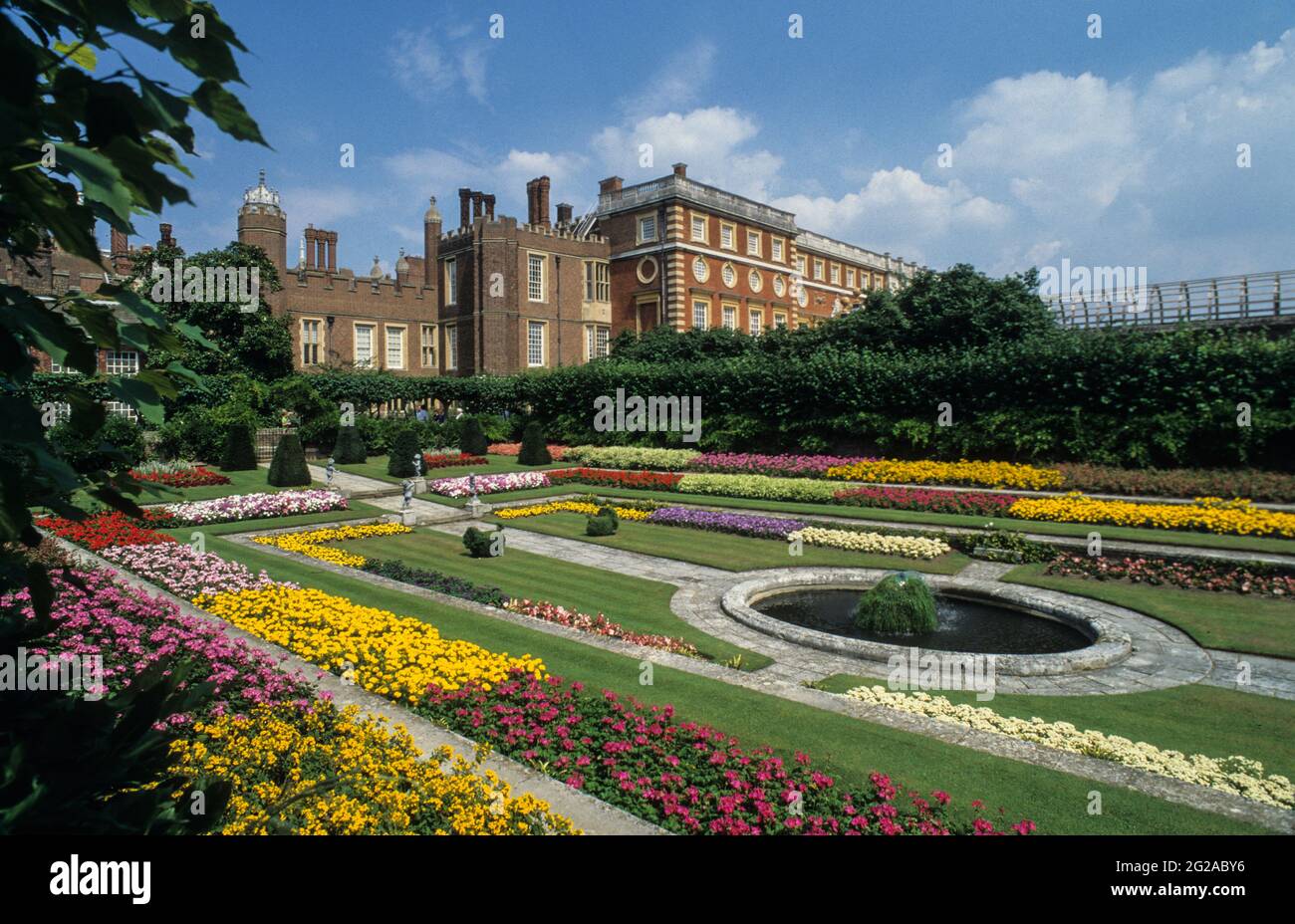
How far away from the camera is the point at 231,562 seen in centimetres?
1322

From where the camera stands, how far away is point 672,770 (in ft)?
19.7

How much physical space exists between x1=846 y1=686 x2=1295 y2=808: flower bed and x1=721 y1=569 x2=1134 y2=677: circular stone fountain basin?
1578 mm

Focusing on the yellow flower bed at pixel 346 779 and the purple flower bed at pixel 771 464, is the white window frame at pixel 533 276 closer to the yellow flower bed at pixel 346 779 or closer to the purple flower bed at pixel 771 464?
the purple flower bed at pixel 771 464

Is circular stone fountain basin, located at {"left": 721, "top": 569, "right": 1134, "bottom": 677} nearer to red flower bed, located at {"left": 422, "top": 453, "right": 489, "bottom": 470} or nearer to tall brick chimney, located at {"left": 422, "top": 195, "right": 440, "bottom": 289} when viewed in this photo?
red flower bed, located at {"left": 422, "top": 453, "right": 489, "bottom": 470}

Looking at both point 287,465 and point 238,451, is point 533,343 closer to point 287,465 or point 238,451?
point 238,451

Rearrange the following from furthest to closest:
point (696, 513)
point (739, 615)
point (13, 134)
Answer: point (696, 513)
point (739, 615)
point (13, 134)

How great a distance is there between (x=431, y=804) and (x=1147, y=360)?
23.3 m

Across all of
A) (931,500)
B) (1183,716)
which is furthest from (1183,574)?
(931,500)

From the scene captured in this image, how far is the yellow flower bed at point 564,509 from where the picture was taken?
864 inches

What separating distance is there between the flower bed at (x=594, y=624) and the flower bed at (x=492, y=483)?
12286 millimetres

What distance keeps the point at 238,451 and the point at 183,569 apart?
1607cm

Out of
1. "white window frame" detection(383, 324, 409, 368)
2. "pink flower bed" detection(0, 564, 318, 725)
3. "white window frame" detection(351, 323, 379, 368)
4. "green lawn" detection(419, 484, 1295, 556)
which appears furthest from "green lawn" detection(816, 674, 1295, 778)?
"white window frame" detection(383, 324, 409, 368)
